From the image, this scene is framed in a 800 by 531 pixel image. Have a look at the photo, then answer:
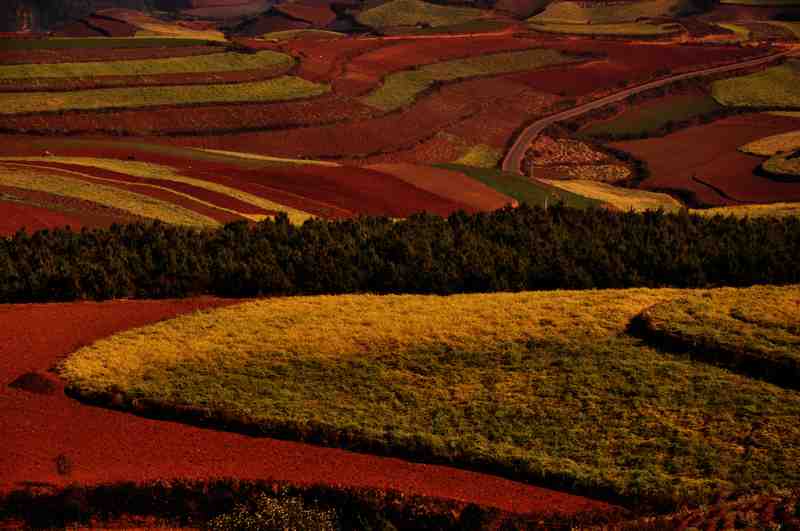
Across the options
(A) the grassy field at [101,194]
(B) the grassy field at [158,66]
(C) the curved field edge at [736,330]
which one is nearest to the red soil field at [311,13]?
(B) the grassy field at [158,66]

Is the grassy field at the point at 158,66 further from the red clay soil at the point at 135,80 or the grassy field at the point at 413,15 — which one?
the grassy field at the point at 413,15

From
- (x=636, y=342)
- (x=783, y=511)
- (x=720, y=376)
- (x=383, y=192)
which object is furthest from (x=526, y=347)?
(x=383, y=192)

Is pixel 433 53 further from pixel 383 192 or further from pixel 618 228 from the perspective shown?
pixel 618 228

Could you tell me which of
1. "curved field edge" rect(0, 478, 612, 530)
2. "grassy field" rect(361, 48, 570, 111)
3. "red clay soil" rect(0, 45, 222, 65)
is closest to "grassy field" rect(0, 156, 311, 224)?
"red clay soil" rect(0, 45, 222, 65)

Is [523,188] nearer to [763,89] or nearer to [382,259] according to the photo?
[382,259]

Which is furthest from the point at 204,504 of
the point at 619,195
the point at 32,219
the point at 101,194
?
the point at 619,195
